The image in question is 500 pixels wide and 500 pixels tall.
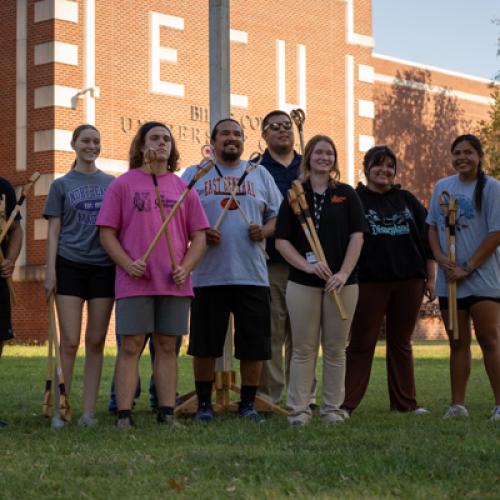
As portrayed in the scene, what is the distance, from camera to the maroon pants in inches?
325

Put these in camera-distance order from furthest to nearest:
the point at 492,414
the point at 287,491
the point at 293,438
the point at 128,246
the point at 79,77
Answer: the point at 79,77 < the point at 492,414 < the point at 128,246 < the point at 293,438 < the point at 287,491

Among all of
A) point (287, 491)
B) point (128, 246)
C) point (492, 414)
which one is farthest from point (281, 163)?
point (287, 491)

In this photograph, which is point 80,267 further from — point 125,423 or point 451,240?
point 451,240

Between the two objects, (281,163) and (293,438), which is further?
(281,163)

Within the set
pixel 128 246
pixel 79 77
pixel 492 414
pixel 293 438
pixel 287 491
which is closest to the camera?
pixel 287 491

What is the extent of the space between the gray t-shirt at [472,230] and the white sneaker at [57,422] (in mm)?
2731

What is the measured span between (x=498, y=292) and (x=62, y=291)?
2941mm

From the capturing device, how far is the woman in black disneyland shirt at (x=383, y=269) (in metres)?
8.25

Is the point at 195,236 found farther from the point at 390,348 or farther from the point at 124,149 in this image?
the point at 124,149

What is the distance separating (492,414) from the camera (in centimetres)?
782

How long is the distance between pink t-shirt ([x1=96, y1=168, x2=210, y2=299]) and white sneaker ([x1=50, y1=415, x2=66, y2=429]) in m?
0.93

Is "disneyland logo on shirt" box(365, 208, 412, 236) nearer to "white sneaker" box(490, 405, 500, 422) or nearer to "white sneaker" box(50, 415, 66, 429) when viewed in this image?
"white sneaker" box(490, 405, 500, 422)

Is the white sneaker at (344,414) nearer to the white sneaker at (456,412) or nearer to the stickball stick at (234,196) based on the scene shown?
the white sneaker at (456,412)

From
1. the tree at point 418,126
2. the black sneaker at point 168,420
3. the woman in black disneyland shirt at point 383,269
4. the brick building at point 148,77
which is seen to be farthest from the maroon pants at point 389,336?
the tree at point 418,126
